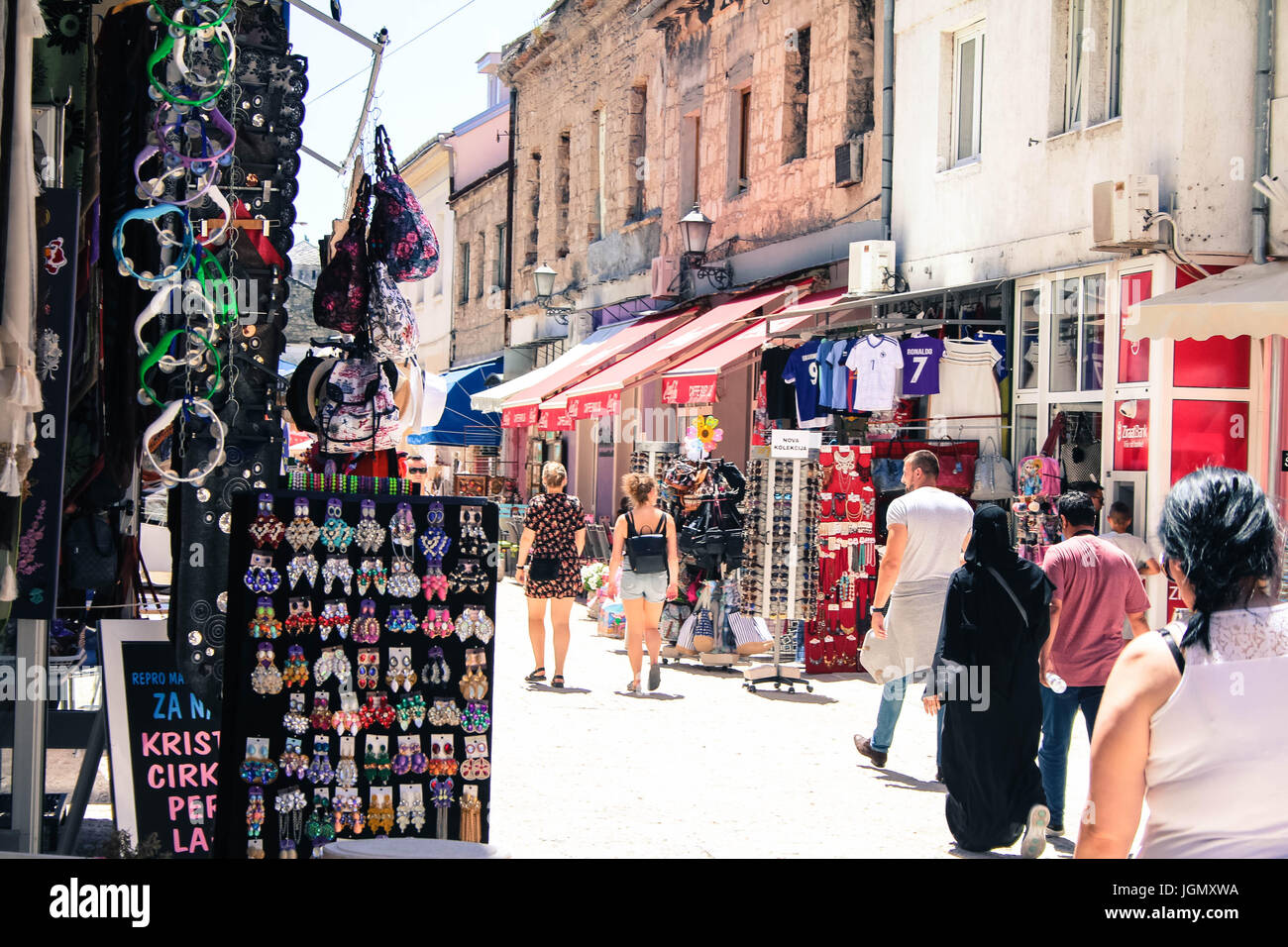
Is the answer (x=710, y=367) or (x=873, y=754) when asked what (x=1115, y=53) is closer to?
(x=710, y=367)

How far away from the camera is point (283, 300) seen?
18.1 ft

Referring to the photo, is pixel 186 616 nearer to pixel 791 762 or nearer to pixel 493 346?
pixel 791 762

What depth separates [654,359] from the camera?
55.8 feet

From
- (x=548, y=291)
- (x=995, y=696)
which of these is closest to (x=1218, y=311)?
(x=995, y=696)

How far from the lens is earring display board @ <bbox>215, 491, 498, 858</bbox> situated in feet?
16.9

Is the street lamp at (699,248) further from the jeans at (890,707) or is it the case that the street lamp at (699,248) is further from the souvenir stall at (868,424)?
the jeans at (890,707)

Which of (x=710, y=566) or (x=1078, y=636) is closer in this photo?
(x=1078, y=636)

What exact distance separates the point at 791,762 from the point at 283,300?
453cm

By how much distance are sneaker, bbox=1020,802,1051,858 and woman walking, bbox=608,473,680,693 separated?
15.8 ft

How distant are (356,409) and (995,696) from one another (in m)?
3.21

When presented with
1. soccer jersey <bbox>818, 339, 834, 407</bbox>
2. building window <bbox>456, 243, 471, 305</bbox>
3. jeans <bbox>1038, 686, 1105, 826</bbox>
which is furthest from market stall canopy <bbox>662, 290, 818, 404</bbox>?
building window <bbox>456, 243, 471, 305</bbox>

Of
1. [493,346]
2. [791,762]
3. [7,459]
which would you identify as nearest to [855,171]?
[791,762]

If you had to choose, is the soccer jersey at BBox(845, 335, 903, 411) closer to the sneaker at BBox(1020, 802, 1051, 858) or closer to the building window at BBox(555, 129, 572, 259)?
the sneaker at BBox(1020, 802, 1051, 858)

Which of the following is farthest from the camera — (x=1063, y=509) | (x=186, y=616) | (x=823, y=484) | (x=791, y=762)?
(x=823, y=484)
